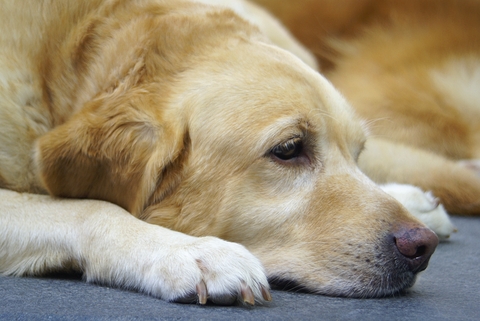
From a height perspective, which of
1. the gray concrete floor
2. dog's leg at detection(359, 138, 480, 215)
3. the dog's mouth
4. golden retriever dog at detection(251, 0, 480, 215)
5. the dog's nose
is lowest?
the gray concrete floor

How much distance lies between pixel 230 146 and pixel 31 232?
0.80 meters

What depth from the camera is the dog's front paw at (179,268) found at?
198cm

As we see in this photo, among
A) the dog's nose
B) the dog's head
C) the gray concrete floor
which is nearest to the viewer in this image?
the gray concrete floor

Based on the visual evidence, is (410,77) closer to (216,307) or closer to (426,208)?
(426,208)

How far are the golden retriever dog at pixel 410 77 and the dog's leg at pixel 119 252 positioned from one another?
75.2 inches

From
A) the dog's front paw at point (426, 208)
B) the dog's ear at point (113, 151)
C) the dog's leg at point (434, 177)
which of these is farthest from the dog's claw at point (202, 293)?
the dog's leg at point (434, 177)

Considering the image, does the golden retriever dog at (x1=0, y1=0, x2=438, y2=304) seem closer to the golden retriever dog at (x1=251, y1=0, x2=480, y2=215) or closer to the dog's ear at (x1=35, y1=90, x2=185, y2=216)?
the dog's ear at (x1=35, y1=90, x2=185, y2=216)

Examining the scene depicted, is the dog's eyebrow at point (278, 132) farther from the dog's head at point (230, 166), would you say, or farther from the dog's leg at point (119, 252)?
the dog's leg at point (119, 252)

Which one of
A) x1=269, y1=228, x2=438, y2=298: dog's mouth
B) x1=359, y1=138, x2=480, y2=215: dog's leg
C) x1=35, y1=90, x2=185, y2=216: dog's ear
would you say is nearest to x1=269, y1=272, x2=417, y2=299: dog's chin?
x1=269, y1=228, x2=438, y2=298: dog's mouth

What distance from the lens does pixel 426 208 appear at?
3.20 m

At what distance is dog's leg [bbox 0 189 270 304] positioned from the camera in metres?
1.99

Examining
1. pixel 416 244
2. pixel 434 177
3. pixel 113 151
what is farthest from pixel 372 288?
pixel 434 177

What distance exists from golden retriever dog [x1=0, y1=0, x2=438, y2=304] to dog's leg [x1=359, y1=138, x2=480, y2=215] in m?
1.12

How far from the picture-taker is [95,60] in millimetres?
2654
